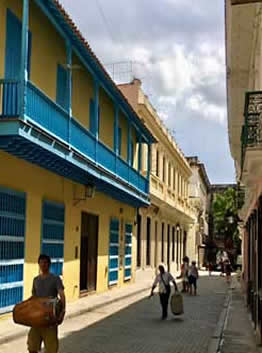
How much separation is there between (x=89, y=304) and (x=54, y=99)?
5778 millimetres

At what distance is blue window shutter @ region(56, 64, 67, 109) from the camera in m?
15.4

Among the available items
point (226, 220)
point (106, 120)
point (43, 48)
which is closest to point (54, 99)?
point (43, 48)

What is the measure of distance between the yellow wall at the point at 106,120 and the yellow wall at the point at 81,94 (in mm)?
1426

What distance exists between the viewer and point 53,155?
12.6 m

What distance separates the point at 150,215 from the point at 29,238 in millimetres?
17502

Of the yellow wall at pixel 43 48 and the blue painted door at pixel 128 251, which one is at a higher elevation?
the yellow wall at pixel 43 48

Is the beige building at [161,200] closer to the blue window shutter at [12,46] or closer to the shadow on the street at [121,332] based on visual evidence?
the shadow on the street at [121,332]

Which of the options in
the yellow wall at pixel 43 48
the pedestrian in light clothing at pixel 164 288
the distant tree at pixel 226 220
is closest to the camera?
the yellow wall at pixel 43 48

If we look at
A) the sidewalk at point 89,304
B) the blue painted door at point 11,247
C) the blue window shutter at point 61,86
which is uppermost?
the blue window shutter at point 61,86

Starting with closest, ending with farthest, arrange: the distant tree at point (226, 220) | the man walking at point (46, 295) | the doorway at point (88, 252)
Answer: the man walking at point (46, 295)
the doorway at point (88, 252)
the distant tree at point (226, 220)

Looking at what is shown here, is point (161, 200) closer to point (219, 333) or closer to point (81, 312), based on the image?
point (81, 312)

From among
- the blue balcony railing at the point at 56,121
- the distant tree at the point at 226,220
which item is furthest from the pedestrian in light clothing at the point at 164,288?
the distant tree at the point at 226,220

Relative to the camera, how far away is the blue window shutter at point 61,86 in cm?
1543

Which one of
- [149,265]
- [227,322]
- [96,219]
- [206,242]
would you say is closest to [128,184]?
[96,219]
